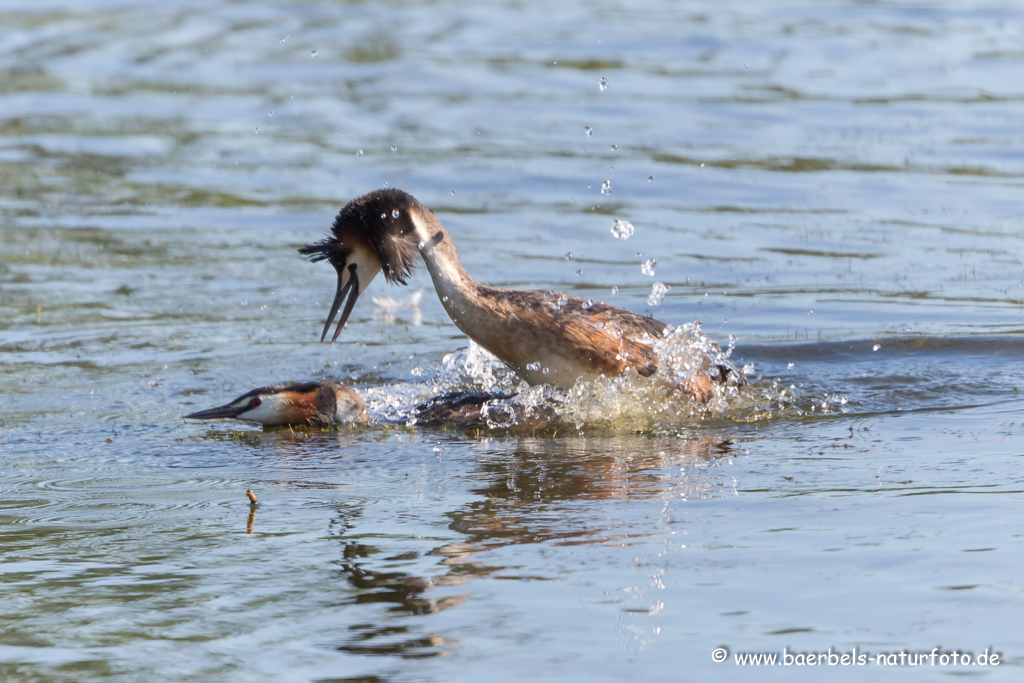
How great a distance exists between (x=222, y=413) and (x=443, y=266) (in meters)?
1.42

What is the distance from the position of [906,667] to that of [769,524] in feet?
4.22

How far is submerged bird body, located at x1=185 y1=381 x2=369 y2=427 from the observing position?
7242 millimetres

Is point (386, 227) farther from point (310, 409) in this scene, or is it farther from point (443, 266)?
point (310, 409)

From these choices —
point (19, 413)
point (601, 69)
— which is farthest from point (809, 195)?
point (19, 413)

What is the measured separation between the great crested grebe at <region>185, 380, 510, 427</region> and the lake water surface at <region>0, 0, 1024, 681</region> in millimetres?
150

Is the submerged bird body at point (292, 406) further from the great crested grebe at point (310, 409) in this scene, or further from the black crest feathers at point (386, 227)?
the black crest feathers at point (386, 227)

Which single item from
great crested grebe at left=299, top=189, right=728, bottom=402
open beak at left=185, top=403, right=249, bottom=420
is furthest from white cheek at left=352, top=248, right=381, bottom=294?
open beak at left=185, top=403, right=249, bottom=420

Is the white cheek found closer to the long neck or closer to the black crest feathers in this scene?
the black crest feathers

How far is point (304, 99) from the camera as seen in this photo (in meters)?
17.8

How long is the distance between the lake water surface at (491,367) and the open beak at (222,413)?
16 centimetres

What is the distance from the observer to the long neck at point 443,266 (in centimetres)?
705

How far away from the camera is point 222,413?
23.7ft

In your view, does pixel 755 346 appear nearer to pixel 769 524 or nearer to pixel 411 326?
pixel 411 326

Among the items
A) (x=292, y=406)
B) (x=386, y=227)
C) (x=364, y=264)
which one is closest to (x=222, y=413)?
(x=292, y=406)
